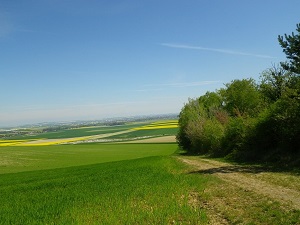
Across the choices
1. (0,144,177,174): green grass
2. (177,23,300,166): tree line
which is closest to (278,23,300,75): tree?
(177,23,300,166): tree line

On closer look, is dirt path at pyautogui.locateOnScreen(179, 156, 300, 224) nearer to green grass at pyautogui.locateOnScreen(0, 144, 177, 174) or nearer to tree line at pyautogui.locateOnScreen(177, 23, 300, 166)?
tree line at pyautogui.locateOnScreen(177, 23, 300, 166)

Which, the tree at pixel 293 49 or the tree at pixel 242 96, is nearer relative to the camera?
the tree at pixel 293 49

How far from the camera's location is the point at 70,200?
1527 cm

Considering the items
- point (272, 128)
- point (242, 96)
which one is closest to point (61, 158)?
Result: point (242, 96)

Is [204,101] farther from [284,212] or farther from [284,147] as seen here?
[284,212]

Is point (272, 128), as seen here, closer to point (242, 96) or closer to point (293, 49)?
point (293, 49)

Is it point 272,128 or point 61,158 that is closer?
point 272,128

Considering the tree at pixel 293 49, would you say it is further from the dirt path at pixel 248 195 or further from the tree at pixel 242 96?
the tree at pixel 242 96

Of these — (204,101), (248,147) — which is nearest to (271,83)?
(248,147)

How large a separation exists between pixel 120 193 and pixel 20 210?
16.4 ft

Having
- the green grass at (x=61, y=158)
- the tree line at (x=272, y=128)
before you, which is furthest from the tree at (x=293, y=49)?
the green grass at (x=61, y=158)

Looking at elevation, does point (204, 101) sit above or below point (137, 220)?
above

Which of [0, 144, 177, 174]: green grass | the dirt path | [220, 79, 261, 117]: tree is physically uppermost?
[220, 79, 261, 117]: tree

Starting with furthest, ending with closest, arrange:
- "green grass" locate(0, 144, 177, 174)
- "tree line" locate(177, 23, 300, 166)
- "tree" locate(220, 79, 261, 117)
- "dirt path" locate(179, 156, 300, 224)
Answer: "tree" locate(220, 79, 261, 117) < "green grass" locate(0, 144, 177, 174) < "tree line" locate(177, 23, 300, 166) < "dirt path" locate(179, 156, 300, 224)
